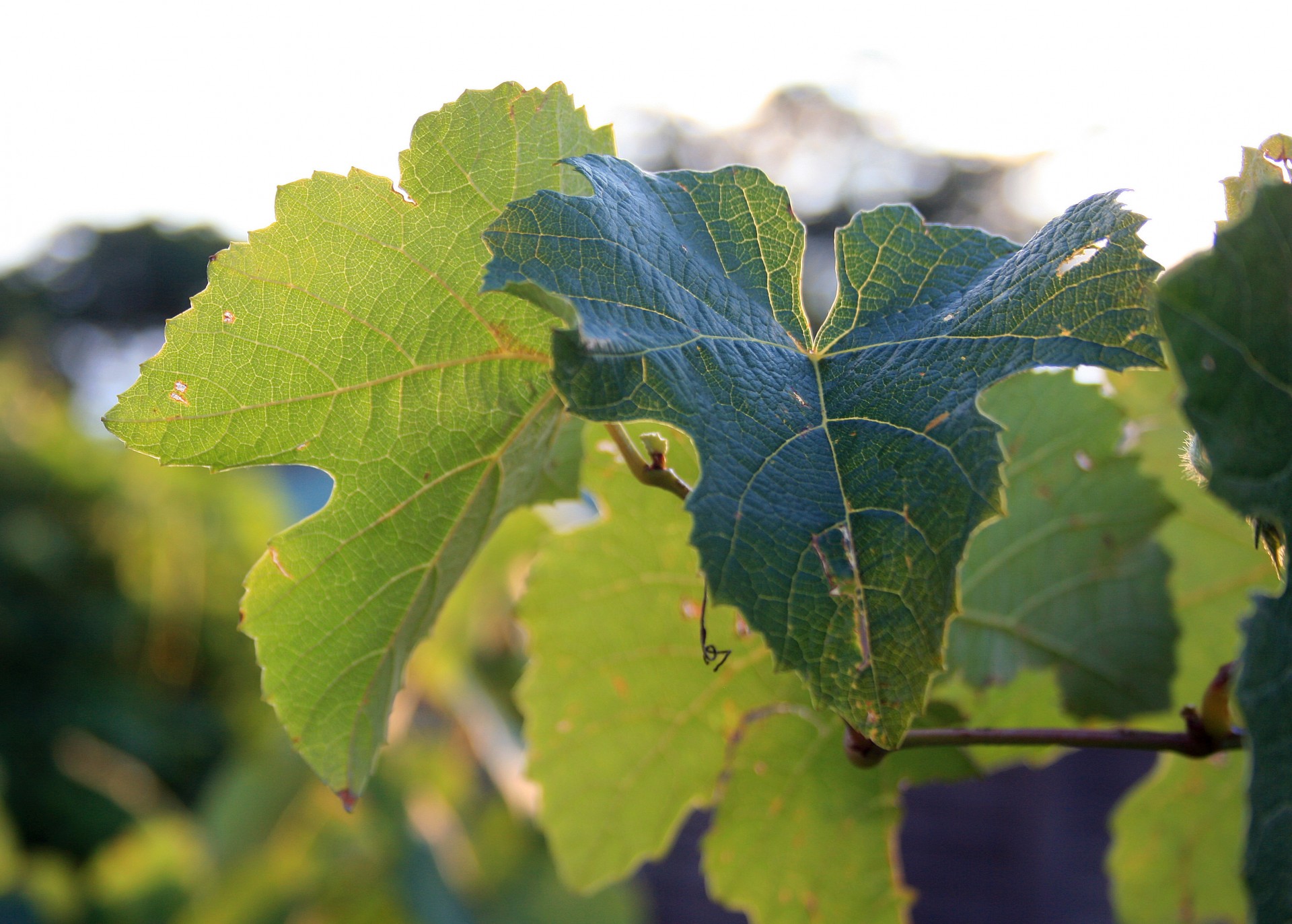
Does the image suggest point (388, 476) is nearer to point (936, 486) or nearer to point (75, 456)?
point (936, 486)

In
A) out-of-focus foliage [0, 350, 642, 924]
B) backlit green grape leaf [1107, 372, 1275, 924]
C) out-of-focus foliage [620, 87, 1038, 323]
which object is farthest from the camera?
out-of-focus foliage [620, 87, 1038, 323]

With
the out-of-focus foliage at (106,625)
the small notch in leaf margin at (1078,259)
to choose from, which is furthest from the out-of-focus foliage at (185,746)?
the small notch in leaf margin at (1078,259)

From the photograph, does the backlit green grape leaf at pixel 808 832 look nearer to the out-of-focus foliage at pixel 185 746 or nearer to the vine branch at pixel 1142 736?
the vine branch at pixel 1142 736

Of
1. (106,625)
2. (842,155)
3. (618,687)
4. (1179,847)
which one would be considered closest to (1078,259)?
(618,687)

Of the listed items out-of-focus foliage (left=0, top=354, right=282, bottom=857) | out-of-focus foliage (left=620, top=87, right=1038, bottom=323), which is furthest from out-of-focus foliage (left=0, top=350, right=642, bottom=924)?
out-of-focus foliage (left=620, top=87, right=1038, bottom=323)

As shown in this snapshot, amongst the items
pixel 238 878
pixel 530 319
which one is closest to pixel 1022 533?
pixel 530 319

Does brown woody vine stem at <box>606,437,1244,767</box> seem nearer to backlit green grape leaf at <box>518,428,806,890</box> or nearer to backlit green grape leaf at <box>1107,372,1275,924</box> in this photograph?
backlit green grape leaf at <box>518,428,806,890</box>
